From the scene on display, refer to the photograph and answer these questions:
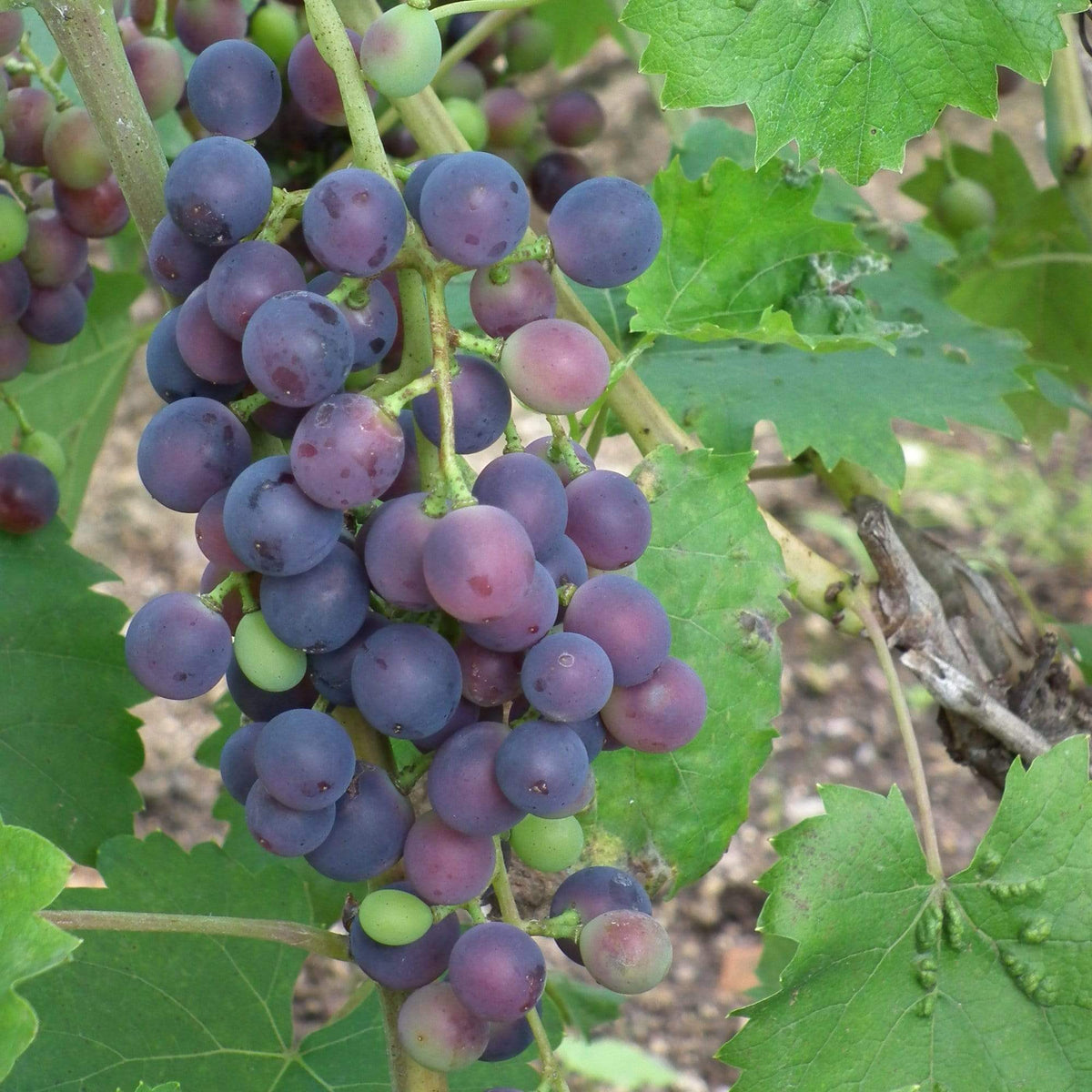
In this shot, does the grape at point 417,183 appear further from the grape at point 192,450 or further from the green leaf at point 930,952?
the green leaf at point 930,952

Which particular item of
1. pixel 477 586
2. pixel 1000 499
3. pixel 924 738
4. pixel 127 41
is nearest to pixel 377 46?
pixel 477 586

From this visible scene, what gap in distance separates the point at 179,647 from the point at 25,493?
0.54 meters

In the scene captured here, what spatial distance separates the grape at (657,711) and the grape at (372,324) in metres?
0.23

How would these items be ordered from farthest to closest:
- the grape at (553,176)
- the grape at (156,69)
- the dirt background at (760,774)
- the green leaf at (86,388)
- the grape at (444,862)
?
1. the dirt background at (760,774)
2. the green leaf at (86,388)
3. the grape at (553,176)
4. the grape at (156,69)
5. the grape at (444,862)

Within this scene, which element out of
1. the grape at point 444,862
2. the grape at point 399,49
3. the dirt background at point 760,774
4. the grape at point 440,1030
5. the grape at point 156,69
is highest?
the grape at point 399,49

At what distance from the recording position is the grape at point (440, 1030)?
0.69m

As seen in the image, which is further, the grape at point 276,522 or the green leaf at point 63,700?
the green leaf at point 63,700

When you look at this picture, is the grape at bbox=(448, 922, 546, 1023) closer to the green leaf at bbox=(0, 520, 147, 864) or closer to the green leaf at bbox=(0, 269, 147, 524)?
the green leaf at bbox=(0, 520, 147, 864)

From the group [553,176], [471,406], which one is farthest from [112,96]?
[553,176]

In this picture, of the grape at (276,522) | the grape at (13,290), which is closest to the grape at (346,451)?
the grape at (276,522)

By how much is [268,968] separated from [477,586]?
667 millimetres

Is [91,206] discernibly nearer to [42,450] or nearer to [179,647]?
[42,450]

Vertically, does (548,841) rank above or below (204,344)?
below

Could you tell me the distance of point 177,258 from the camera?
0.67m
